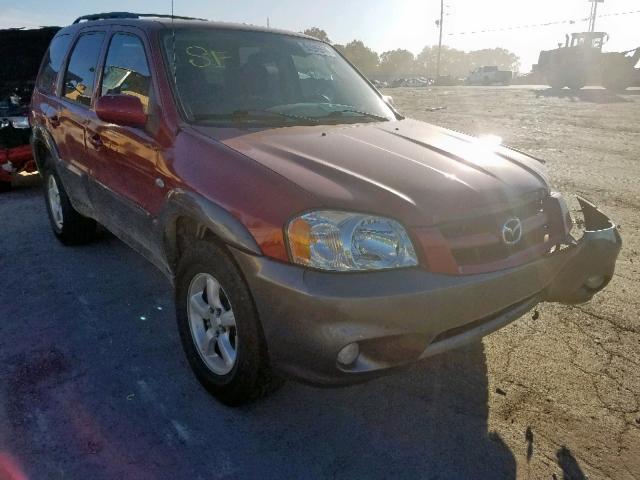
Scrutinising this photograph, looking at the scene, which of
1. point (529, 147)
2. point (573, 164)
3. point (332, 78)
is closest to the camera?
point (332, 78)

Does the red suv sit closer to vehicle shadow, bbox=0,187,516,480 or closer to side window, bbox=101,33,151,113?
side window, bbox=101,33,151,113

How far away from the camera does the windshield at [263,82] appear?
294cm

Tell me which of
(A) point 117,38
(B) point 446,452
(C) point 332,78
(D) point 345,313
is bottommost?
(B) point 446,452

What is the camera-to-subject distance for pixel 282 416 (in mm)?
2516

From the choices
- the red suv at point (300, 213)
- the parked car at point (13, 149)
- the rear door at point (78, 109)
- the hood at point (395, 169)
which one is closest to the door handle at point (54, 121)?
the rear door at point (78, 109)

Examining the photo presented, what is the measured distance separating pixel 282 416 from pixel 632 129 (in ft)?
41.6

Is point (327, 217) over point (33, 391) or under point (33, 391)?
over

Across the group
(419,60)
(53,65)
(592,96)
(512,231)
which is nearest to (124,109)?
(512,231)

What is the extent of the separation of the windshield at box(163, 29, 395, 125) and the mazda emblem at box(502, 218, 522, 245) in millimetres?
1275

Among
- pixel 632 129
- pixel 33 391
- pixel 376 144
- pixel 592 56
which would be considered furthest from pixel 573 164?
pixel 592 56

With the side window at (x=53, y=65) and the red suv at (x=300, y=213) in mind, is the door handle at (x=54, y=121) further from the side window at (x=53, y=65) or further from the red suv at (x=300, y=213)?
the red suv at (x=300, y=213)

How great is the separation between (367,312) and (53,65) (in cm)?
395

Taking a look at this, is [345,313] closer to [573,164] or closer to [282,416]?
[282,416]

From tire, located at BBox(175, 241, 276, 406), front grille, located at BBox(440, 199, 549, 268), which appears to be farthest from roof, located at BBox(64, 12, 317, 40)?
front grille, located at BBox(440, 199, 549, 268)
